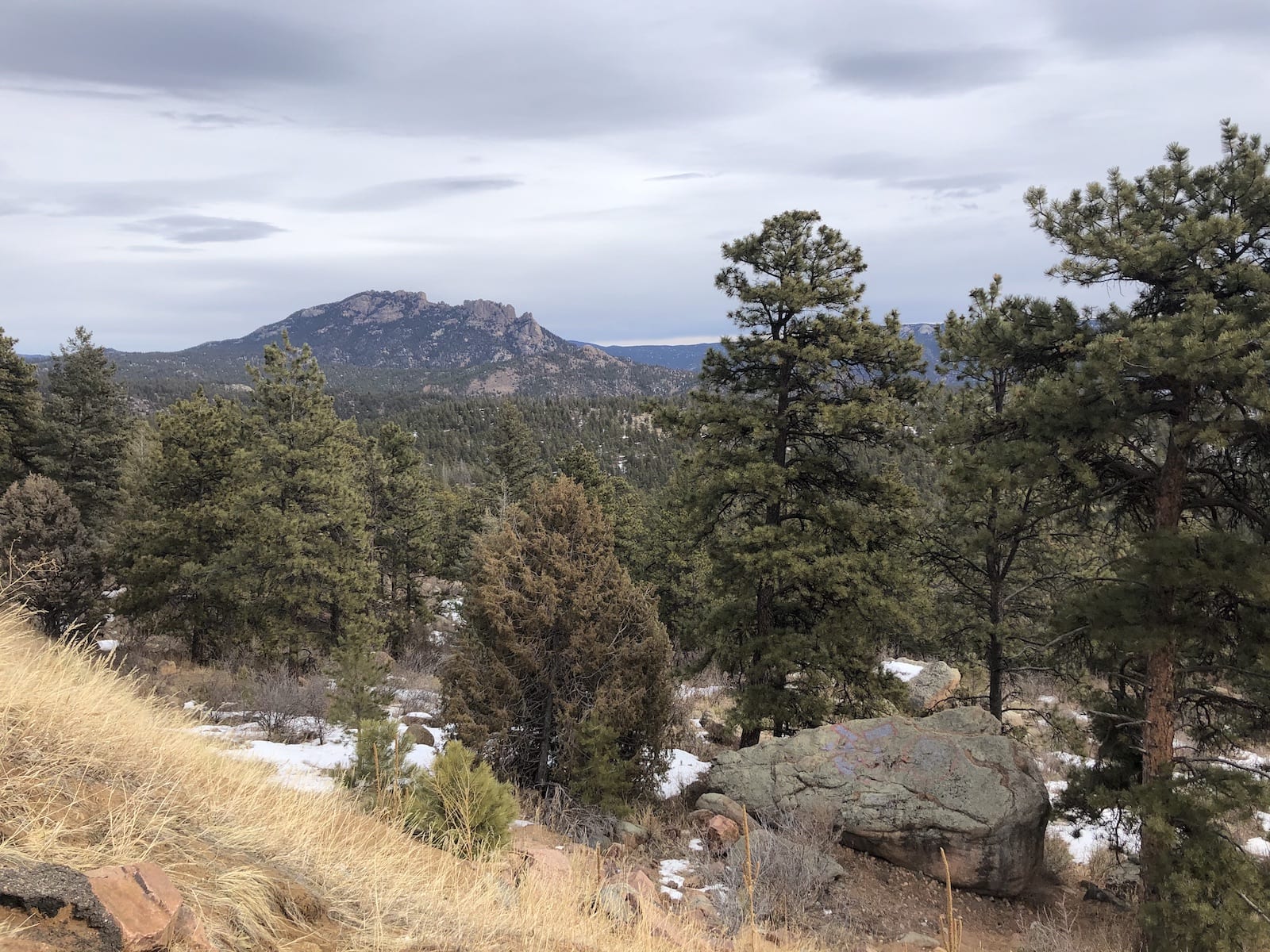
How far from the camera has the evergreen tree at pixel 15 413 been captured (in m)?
26.7

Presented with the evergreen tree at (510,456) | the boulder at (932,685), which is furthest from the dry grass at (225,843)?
the evergreen tree at (510,456)

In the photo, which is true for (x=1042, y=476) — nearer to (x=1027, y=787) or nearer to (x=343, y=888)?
(x=1027, y=787)

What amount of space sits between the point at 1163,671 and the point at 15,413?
37.1 m

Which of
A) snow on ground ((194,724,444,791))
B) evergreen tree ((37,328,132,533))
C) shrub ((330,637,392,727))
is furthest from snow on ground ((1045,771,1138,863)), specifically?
evergreen tree ((37,328,132,533))

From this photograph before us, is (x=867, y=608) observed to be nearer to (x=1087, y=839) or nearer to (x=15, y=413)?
(x=1087, y=839)

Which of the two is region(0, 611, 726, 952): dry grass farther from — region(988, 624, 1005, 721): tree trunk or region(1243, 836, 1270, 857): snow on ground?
region(1243, 836, 1270, 857): snow on ground

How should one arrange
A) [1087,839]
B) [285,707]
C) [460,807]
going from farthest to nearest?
1. [285,707]
2. [1087,839]
3. [460,807]

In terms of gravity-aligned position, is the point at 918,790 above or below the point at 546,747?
below

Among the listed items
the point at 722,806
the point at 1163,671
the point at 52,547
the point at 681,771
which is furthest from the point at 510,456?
the point at 1163,671

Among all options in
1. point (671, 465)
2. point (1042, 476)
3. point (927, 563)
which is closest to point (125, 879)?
point (1042, 476)

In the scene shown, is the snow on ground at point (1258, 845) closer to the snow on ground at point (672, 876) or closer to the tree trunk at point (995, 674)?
the tree trunk at point (995, 674)

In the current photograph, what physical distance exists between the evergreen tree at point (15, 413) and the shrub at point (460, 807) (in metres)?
30.1

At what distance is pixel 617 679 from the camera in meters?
10.7

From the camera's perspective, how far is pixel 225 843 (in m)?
3.68
